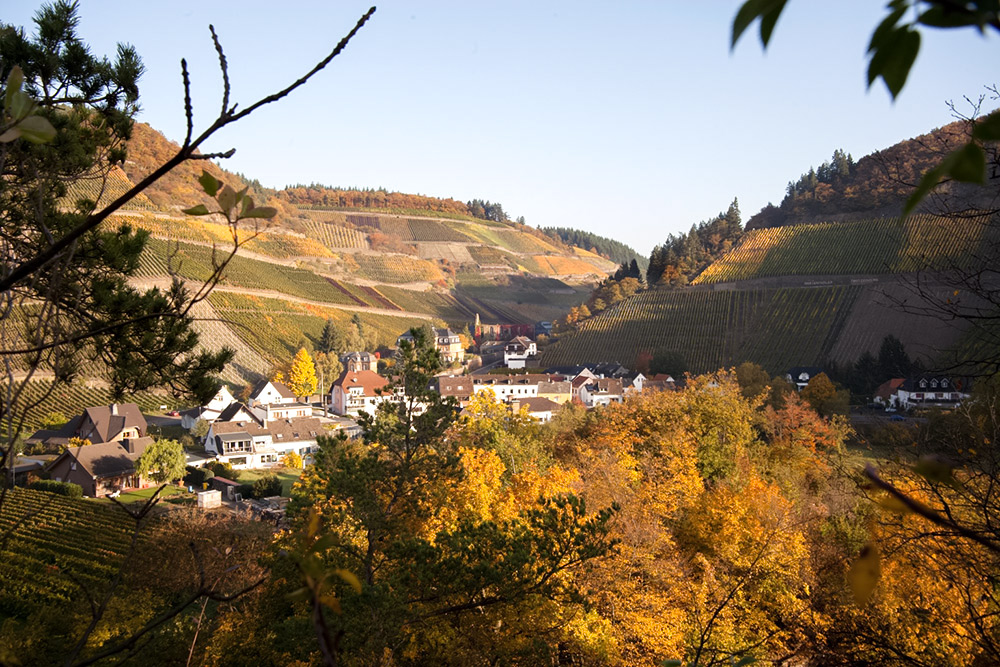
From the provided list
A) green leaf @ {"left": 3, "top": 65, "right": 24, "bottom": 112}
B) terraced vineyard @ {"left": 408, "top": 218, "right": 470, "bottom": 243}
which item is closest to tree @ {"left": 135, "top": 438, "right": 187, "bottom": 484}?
green leaf @ {"left": 3, "top": 65, "right": 24, "bottom": 112}

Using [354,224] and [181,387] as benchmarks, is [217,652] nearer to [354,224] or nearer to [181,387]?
[181,387]

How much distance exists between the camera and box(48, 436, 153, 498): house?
34.6 m

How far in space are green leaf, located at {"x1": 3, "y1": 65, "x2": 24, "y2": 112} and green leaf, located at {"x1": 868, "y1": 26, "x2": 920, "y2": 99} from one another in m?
1.40

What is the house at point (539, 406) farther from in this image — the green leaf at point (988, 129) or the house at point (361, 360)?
the green leaf at point (988, 129)

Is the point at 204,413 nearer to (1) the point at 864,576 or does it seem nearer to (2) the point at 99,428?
(2) the point at 99,428

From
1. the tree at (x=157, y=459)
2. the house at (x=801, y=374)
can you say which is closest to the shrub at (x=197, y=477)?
the tree at (x=157, y=459)

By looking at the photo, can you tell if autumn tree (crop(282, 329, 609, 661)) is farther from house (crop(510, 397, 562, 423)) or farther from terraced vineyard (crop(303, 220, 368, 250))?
terraced vineyard (crop(303, 220, 368, 250))

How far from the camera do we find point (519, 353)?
73875 mm

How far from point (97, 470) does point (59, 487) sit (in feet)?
6.91

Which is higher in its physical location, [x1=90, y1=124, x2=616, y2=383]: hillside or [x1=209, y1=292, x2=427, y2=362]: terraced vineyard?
[x1=90, y1=124, x2=616, y2=383]: hillside

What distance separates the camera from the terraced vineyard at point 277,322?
6762cm

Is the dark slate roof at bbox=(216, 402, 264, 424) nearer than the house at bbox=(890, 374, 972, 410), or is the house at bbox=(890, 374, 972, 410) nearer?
the house at bbox=(890, 374, 972, 410)

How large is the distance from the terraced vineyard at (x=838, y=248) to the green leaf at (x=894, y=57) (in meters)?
74.9

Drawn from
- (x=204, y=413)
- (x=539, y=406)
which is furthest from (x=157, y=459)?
(x=539, y=406)
